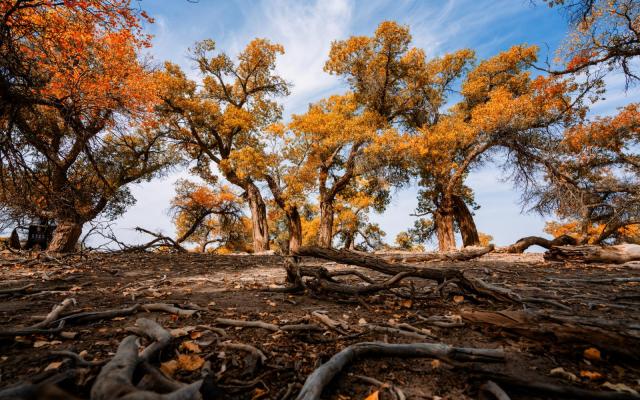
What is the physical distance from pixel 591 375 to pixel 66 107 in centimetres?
719

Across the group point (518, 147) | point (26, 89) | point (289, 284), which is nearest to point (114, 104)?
point (26, 89)

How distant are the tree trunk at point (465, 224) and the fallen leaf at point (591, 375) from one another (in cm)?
1720

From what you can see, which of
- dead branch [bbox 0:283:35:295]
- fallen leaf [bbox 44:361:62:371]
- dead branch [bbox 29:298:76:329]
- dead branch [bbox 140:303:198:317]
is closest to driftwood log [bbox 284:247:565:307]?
dead branch [bbox 140:303:198:317]

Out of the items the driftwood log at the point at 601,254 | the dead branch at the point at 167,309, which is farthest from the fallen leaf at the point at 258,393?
the driftwood log at the point at 601,254

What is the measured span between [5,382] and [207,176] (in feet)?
61.0

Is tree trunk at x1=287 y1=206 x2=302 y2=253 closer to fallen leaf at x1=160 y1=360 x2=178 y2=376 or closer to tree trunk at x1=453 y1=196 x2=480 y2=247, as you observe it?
tree trunk at x1=453 y1=196 x2=480 y2=247

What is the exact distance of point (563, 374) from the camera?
1.98 meters

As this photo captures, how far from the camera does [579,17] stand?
697 centimetres

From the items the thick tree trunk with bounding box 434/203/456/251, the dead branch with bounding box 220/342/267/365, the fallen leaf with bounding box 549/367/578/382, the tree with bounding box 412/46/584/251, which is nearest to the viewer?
the fallen leaf with bounding box 549/367/578/382

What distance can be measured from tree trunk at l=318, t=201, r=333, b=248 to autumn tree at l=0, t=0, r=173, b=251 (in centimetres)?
975

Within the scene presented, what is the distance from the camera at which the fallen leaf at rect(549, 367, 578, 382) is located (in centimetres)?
193

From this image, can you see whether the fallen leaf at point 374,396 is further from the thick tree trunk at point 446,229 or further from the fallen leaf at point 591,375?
the thick tree trunk at point 446,229

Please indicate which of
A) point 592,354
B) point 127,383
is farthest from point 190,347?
point 592,354

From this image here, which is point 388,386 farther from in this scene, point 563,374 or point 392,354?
point 563,374
